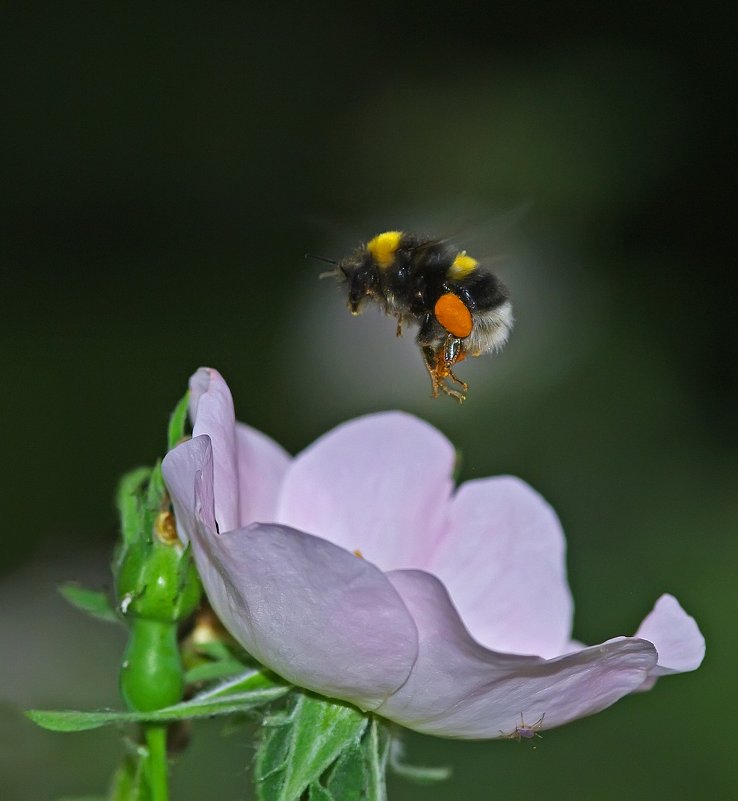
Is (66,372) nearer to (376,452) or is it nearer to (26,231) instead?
(26,231)

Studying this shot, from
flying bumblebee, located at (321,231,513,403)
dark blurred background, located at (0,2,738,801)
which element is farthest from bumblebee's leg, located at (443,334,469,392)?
dark blurred background, located at (0,2,738,801)

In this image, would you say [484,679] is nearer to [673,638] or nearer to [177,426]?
[673,638]

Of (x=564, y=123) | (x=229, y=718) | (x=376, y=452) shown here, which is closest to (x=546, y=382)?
(x=564, y=123)

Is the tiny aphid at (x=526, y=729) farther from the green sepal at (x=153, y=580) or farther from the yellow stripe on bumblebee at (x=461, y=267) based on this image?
the yellow stripe on bumblebee at (x=461, y=267)

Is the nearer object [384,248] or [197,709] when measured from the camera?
[197,709]

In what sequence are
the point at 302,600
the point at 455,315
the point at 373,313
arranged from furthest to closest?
the point at 373,313
the point at 455,315
the point at 302,600

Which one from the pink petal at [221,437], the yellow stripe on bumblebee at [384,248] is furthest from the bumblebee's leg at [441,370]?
the pink petal at [221,437]

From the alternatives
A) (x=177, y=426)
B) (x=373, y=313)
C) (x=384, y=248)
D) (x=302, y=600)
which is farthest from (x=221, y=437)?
(x=373, y=313)
